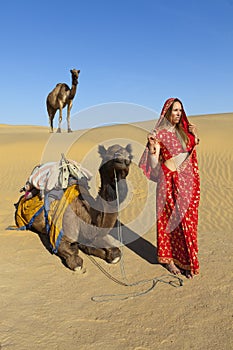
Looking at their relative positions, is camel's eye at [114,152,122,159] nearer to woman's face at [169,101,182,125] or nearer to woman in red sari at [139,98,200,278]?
woman in red sari at [139,98,200,278]

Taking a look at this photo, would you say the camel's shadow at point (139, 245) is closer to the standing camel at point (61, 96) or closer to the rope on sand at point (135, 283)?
the rope on sand at point (135, 283)

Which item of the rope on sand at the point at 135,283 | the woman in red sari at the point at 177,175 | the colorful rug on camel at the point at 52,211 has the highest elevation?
the woman in red sari at the point at 177,175

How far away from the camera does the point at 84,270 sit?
460 cm

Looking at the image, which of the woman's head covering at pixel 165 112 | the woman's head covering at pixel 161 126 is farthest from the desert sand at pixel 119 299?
the woman's head covering at pixel 165 112

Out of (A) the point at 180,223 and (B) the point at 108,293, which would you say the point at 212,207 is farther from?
(B) the point at 108,293

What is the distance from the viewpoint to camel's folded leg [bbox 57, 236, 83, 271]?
4.52 meters

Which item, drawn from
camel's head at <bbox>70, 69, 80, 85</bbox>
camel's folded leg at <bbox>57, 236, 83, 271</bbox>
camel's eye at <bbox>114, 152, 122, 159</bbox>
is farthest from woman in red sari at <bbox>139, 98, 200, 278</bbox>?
camel's head at <bbox>70, 69, 80, 85</bbox>

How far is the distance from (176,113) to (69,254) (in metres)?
2.29

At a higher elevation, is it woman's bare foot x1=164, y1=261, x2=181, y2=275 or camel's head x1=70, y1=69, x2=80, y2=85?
camel's head x1=70, y1=69, x2=80, y2=85

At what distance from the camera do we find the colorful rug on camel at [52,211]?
4609 millimetres

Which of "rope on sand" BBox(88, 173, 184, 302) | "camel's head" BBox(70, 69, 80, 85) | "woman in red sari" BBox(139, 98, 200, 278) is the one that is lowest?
"rope on sand" BBox(88, 173, 184, 302)

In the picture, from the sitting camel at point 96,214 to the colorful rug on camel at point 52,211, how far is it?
14 mm

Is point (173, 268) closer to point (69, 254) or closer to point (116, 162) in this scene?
point (69, 254)

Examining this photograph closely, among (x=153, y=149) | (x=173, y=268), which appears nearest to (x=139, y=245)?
(x=173, y=268)
